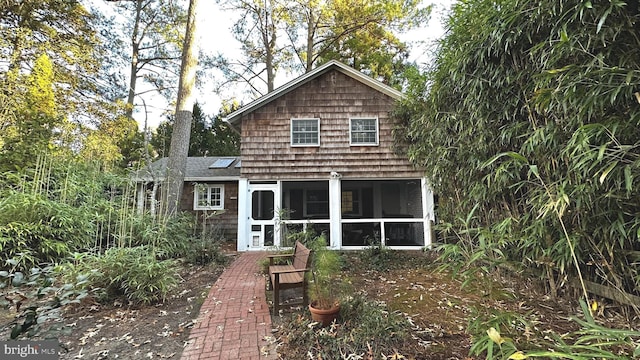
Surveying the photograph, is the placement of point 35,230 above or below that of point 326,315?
above

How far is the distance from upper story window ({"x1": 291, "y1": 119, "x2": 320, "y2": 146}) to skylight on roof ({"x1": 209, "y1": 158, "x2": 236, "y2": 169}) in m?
4.02

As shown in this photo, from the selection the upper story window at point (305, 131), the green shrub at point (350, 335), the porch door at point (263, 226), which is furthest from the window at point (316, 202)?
the green shrub at point (350, 335)

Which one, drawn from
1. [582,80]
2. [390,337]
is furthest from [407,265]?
[582,80]

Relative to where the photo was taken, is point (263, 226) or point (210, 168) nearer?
point (263, 226)

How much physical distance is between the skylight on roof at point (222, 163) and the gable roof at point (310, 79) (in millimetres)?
2984

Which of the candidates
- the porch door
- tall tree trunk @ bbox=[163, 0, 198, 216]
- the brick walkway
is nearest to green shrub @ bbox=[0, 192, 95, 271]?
the brick walkway

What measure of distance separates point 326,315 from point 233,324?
1.18 metres

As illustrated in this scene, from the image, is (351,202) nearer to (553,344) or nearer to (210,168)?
(210,168)

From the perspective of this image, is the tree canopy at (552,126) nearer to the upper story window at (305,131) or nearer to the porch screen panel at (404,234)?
the porch screen panel at (404,234)

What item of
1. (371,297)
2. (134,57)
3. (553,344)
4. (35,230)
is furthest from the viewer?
(134,57)

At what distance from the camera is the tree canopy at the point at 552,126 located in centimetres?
197

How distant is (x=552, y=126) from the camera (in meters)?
2.57

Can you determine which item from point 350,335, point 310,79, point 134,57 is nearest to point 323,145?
point 310,79

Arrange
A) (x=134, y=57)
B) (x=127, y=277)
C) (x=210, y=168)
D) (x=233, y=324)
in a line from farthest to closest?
(x=134, y=57)
(x=210, y=168)
(x=127, y=277)
(x=233, y=324)
